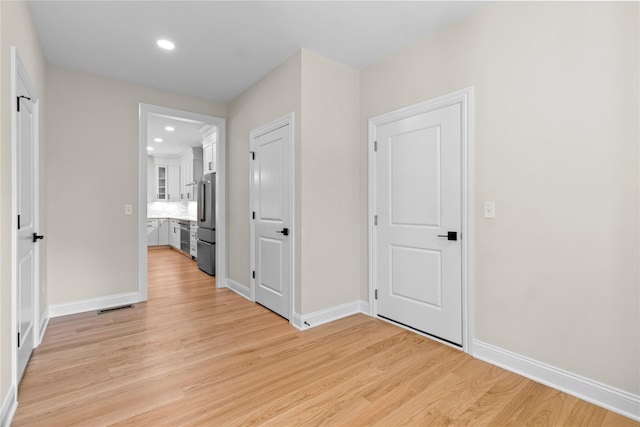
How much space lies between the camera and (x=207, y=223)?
4.96 meters

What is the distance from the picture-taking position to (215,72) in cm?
336

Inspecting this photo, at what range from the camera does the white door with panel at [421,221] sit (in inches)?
96.8

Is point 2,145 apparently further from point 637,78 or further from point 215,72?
point 637,78

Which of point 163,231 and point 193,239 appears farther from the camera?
point 163,231

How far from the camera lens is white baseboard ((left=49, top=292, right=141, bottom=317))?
3213 mm

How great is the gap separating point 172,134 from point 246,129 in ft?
10.7

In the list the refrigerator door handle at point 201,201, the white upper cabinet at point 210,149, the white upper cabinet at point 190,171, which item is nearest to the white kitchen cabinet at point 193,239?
the refrigerator door handle at point 201,201

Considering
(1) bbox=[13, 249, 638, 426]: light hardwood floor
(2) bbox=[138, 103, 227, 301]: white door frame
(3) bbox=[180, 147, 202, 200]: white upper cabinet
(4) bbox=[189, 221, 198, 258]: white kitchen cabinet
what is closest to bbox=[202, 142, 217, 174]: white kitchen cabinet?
(2) bbox=[138, 103, 227, 301]: white door frame

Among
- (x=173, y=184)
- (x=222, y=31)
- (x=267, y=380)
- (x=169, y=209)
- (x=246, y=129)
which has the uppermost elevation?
(x=222, y=31)

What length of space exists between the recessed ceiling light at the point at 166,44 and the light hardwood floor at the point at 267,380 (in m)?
2.67

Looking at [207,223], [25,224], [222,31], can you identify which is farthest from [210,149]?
[25,224]

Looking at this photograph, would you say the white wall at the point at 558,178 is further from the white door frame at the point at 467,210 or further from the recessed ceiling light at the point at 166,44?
the recessed ceiling light at the point at 166,44

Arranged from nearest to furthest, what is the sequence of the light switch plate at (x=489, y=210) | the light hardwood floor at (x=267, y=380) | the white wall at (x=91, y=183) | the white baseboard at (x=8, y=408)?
the white baseboard at (x=8, y=408)
the light hardwood floor at (x=267, y=380)
the light switch plate at (x=489, y=210)
the white wall at (x=91, y=183)

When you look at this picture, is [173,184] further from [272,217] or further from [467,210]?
[467,210]
